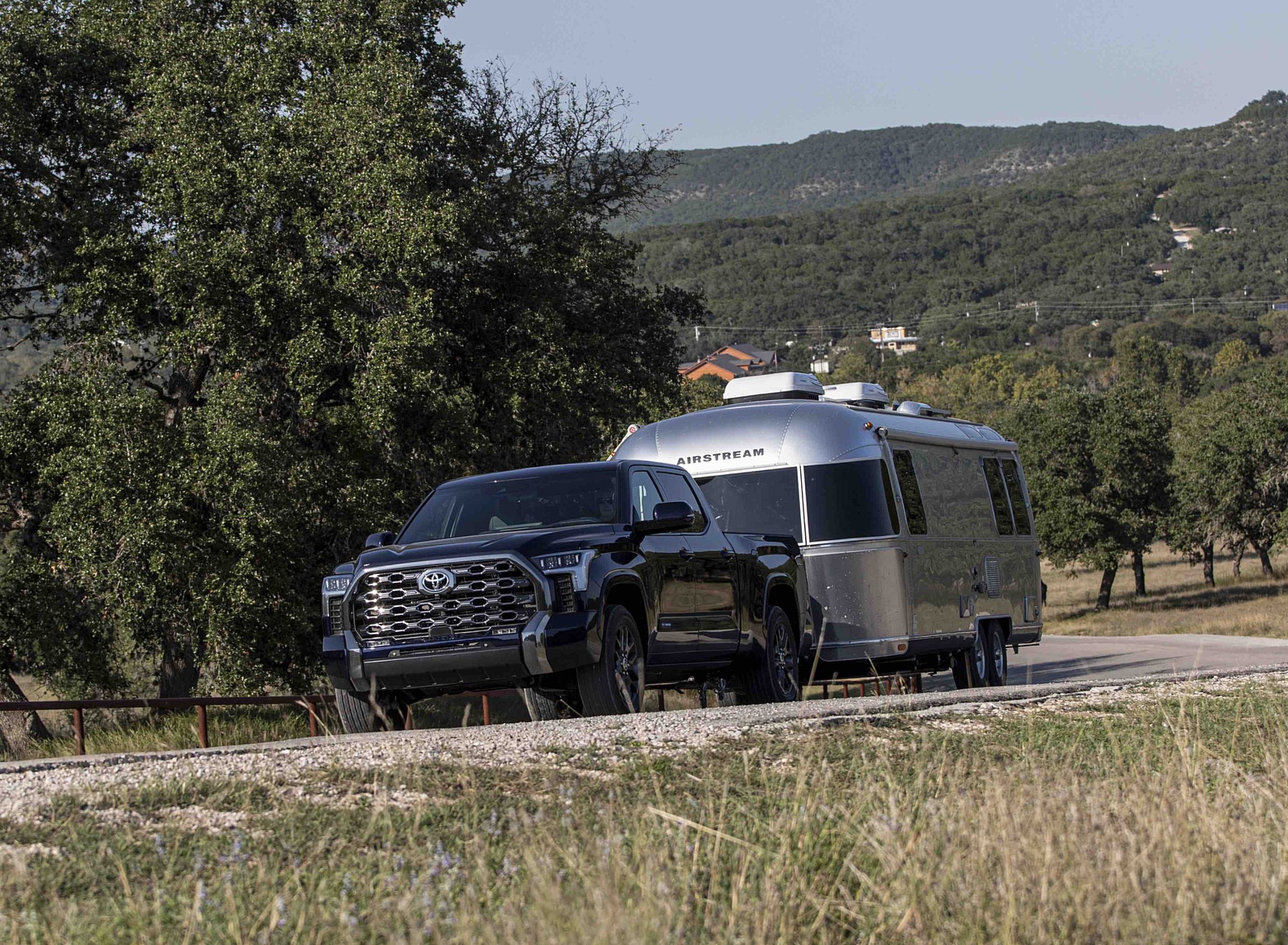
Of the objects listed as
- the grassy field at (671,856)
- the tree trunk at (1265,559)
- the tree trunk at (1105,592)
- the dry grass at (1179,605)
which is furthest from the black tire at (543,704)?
the tree trunk at (1265,559)

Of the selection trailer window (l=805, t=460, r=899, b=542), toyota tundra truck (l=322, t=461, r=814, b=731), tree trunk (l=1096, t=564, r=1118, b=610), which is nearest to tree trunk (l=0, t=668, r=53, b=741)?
toyota tundra truck (l=322, t=461, r=814, b=731)

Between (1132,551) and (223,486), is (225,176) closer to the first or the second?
(223,486)

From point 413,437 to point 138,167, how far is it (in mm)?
5217

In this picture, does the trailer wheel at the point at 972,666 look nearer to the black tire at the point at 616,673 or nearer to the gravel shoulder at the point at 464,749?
the gravel shoulder at the point at 464,749

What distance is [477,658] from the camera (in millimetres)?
10094

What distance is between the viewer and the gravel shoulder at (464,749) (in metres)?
6.82

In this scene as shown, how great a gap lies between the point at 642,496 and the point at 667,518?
0.91 meters

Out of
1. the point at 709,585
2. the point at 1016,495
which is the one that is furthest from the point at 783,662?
the point at 1016,495

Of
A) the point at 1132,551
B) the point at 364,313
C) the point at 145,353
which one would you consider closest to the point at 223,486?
the point at 364,313

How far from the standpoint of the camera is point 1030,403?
213ft

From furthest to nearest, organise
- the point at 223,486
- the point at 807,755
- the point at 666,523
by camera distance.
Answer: the point at 223,486, the point at 666,523, the point at 807,755

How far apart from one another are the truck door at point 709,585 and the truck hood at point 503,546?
1210 millimetres

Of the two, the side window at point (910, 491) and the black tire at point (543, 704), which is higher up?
the side window at point (910, 491)

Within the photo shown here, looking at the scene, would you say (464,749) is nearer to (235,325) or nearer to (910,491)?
(910,491)
